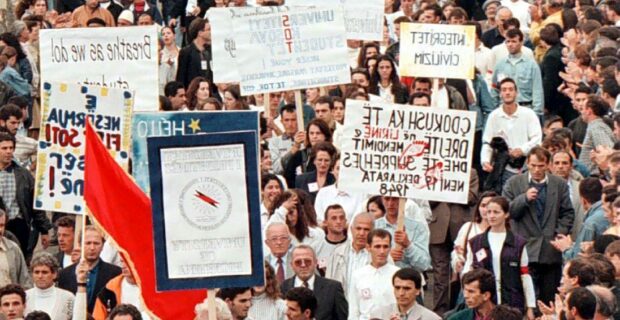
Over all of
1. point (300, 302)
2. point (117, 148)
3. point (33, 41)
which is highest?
point (33, 41)

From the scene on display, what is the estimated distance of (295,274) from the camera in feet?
64.3

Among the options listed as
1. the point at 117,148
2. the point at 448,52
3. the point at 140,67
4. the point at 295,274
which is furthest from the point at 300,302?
the point at 448,52

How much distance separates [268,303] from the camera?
742 inches

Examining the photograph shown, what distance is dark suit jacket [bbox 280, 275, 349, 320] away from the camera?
19.4 meters

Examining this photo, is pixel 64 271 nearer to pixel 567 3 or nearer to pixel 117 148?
pixel 117 148

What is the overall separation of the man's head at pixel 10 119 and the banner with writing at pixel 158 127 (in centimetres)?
411

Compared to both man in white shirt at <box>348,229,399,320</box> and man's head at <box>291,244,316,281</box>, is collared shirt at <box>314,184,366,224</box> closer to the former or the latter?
man's head at <box>291,244,316,281</box>

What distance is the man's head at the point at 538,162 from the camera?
21.1 metres

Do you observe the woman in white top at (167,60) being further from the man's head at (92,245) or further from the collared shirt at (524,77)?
the man's head at (92,245)

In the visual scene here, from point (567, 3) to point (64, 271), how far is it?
39.3 ft

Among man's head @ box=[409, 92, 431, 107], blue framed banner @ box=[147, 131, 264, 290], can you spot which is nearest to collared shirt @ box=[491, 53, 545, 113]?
man's head @ box=[409, 92, 431, 107]

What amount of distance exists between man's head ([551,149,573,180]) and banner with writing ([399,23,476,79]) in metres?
3.33

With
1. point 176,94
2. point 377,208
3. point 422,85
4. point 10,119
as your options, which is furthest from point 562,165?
point 176,94

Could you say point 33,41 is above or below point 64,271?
above
